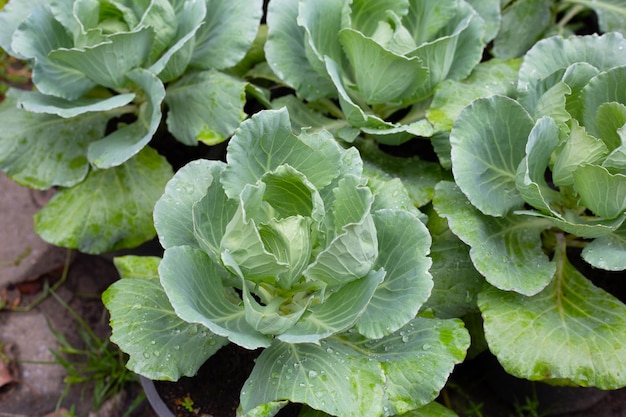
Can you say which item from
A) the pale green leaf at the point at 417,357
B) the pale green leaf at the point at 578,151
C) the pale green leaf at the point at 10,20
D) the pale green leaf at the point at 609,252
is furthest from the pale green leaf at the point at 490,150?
the pale green leaf at the point at 10,20

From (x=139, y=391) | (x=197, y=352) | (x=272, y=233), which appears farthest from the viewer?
(x=139, y=391)

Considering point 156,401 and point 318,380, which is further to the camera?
point 156,401

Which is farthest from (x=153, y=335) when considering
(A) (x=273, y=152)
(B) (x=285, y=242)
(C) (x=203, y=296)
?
(A) (x=273, y=152)

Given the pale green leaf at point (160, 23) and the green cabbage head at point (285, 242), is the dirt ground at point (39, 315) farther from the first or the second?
the green cabbage head at point (285, 242)

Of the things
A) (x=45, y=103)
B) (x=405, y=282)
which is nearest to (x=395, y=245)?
(x=405, y=282)

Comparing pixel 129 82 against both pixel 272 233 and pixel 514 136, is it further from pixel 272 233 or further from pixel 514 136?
pixel 514 136

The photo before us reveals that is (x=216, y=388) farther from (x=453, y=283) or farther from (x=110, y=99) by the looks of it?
(x=110, y=99)
